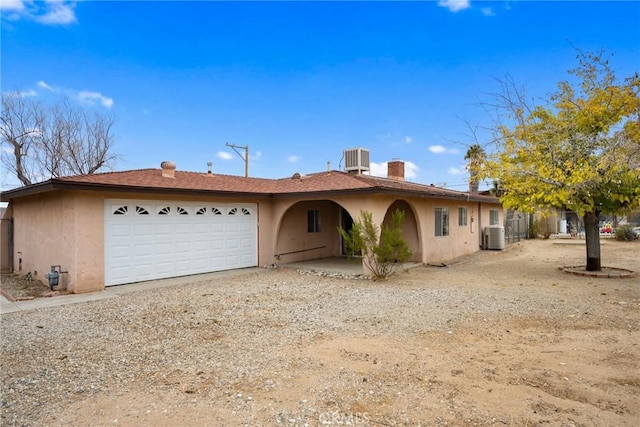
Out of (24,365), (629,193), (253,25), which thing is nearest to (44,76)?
(253,25)

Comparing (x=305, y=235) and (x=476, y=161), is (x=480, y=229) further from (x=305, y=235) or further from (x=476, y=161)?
(x=305, y=235)

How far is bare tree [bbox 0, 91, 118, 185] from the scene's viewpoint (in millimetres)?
22812

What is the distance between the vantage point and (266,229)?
44.8 ft

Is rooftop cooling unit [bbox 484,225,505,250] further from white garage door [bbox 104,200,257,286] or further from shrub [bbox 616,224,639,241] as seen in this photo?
white garage door [bbox 104,200,257,286]

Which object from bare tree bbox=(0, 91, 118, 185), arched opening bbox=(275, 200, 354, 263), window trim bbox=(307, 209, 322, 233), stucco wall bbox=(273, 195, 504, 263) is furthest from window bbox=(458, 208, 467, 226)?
bare tree bbox=(0, 91, 118, 185)

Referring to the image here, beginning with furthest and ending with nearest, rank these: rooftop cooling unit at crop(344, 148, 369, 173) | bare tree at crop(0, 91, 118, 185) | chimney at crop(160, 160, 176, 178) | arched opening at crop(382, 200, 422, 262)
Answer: bare tree at crop(0, 91, 118, 185), rooftop cooling unit at crop(344, 148, 369, 173), arched opening at crop(382, 200, 422, 262), chimney at crop(160, 160, 176, 178)

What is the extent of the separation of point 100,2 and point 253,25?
5063mm

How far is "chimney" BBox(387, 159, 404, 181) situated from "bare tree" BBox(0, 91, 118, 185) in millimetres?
19439

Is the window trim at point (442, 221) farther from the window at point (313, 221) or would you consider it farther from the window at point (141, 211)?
the window at point (141, 211)

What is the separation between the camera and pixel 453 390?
13.0 feet

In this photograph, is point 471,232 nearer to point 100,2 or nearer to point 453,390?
point 453,390

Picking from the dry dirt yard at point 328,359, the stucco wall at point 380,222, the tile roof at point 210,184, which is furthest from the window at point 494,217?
the dry dirt yard at point 328,359

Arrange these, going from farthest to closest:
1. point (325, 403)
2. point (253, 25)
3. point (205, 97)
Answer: point (205, 97) < point (253, 25) < point (325, 403)

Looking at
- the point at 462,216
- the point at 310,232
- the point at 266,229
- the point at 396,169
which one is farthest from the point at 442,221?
the point at 266,229
